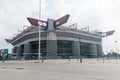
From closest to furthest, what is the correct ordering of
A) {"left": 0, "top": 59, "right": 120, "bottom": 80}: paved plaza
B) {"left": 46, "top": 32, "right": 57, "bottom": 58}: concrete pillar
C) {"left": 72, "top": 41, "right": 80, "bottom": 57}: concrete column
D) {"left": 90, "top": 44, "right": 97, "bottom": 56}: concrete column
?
{"left": 0, "top": 59, "right": 120, "bottom": 80}: paved plaza → {"left": 46, "top": 32, "right": 57, "bottom": 58}: concrete pillar → {"left": 72, "top": 41, "right": 80, "bottom": 57}: concrete column → {"left": 90, "top": 44, "right": 97, "bottom": 56}: concrete column

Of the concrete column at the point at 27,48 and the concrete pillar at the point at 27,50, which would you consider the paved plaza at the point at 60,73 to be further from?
the concrete column at the point at 27,48

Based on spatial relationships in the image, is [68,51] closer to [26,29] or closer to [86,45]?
[86,45]

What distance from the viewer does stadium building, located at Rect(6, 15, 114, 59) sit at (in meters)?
77.9

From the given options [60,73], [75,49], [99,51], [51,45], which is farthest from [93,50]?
[60,73]

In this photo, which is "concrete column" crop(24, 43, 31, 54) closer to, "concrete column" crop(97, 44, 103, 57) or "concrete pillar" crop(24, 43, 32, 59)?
"concrete pillar" crop(24, 43, 32, 59)

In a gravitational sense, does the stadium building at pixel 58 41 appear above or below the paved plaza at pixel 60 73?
above

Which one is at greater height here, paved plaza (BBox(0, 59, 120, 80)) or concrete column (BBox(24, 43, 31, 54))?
concrete column (BBox(24, 43, 31, 54))

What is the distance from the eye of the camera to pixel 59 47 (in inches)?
3489

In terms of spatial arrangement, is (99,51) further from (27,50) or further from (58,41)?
(27,50)

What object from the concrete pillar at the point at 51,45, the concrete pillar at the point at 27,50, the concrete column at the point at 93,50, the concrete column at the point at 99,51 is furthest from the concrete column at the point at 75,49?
the concrete pillar at the point at 27,50

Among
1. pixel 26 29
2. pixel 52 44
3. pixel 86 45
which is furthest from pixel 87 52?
pixel 26 29

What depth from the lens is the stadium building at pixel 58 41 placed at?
7788cm

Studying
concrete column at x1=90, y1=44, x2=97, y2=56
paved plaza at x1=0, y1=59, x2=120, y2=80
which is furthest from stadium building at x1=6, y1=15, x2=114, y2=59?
paved plaza at x1=0, y1=59, x2=120, y2=80

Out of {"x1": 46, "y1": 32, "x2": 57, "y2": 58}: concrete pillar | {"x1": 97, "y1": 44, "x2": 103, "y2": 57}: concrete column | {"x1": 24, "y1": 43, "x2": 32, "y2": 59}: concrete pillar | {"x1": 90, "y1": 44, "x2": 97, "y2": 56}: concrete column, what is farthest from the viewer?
{"x1": 97, "y1": 44, "x2": 103, "y2": 57}: concrete column
